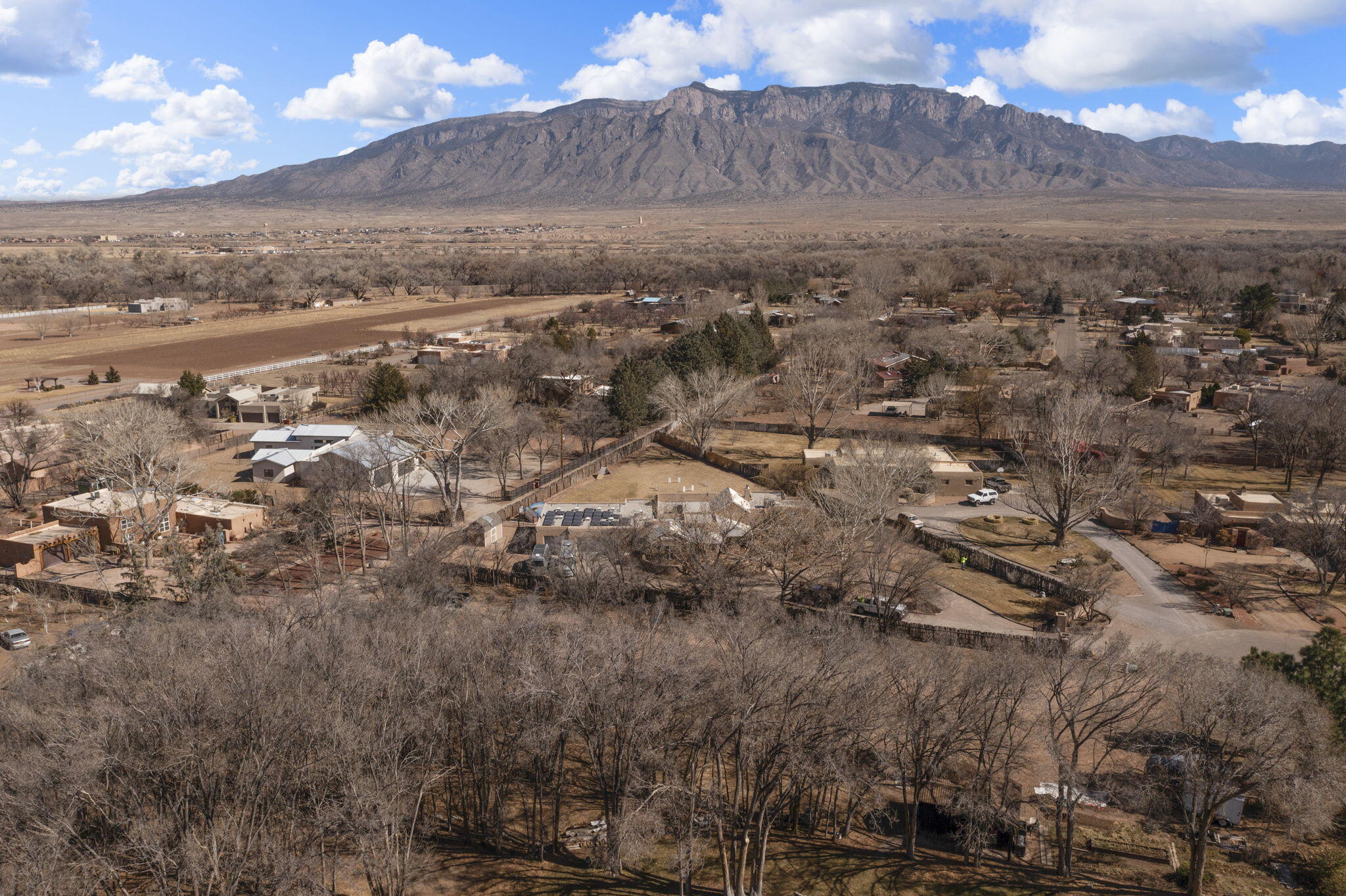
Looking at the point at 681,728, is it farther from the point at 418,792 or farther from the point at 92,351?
the point at 92,351

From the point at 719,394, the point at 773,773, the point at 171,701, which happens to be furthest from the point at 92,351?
the point at 773,773

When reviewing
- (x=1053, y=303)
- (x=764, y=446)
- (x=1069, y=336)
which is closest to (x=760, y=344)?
(x=764, y=446)

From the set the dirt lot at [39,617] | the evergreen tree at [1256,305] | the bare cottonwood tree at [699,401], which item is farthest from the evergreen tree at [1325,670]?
the evergreen tree at [1256,305]

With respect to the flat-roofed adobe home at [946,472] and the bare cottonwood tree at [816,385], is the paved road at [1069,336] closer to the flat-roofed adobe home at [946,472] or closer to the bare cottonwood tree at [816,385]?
the bare cottonwood tree at [816,385]

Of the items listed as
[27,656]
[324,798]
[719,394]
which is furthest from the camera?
[719,394]

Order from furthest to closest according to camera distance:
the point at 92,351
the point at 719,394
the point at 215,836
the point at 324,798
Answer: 1. the point at 92,351
2. the point at 719,394
3. the point at 324,798
4. the point at 215,836
